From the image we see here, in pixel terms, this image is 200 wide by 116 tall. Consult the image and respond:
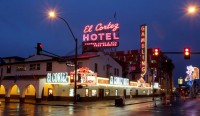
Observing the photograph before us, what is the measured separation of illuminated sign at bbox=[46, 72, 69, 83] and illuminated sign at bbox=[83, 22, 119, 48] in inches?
948

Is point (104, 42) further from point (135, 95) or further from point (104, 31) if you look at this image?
point (135, 95)

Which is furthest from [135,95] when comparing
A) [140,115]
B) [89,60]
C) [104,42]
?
[140,115]

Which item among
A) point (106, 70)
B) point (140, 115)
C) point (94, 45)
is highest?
point (94, 45)

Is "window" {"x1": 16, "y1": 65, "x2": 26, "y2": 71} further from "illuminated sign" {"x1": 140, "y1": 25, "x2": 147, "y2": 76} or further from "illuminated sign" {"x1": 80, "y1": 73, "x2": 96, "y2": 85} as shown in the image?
"illuminated sign" {"x1": 140, "y1": 25, "x2": 147, "y2": 76}

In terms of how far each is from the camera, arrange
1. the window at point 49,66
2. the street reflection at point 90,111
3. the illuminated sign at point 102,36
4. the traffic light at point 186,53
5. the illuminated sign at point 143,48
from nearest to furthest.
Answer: the street reflection at point 90,111, the traffic light at point 186,53, the window at point 49,66, the illuminated sign at point 102,36, the illuminated sign at point 143,48

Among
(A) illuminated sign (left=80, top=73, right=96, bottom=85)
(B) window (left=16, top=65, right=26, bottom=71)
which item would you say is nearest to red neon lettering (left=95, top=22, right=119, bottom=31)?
(B) window (left=16, top=65, right=26, bottom=71)

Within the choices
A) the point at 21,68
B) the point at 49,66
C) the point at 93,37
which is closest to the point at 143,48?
the point at 93,37

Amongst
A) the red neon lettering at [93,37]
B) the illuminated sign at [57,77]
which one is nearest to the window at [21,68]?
the illuminated sign at [57,77]

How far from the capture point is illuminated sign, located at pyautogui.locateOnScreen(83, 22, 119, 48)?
248ft

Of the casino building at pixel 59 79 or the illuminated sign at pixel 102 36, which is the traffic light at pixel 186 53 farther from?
the illuminated sign at pixel 102 36

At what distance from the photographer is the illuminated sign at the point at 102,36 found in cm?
7569

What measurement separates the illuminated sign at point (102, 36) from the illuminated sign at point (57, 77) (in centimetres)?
2408

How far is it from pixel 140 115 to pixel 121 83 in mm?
36934

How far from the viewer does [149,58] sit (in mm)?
135750
